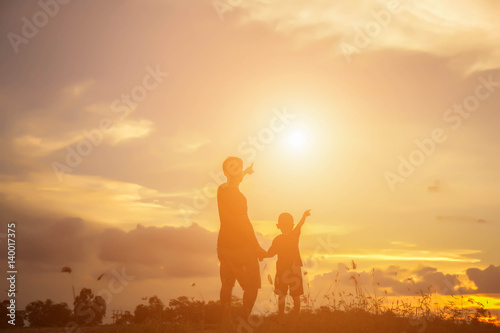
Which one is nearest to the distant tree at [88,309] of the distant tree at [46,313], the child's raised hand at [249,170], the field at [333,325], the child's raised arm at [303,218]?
the field at [333,325]

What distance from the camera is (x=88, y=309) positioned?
954 centimetres

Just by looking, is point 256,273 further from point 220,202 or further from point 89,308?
point 89,308

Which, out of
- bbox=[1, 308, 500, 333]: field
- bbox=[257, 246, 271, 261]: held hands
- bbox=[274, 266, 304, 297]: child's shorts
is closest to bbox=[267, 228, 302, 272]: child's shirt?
bbox=[274, 266, 304, 297]: child's shorts

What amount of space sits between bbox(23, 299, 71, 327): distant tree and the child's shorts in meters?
5.65

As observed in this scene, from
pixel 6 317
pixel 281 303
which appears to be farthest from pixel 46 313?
pixel 281 303

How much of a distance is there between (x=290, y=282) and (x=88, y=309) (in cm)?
568

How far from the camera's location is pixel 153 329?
9.32 m

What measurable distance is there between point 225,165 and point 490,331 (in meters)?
8.78

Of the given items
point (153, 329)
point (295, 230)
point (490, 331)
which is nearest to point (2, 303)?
point (153, 329)

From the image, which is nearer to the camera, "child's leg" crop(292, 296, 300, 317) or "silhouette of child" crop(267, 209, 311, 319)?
"child's leg" crop(292, 296, 300, 317)

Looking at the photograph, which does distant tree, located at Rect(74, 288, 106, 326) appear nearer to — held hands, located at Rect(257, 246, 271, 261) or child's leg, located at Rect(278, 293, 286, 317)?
held hands, located at Rect(257, 246, 271, 261)

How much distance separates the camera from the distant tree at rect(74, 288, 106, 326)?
8.86 meters

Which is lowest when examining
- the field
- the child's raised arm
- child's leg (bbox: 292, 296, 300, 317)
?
the field

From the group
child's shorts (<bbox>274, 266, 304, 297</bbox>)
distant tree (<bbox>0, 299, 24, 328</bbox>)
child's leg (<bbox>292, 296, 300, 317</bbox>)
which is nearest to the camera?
distant tree (<bbox>0, 299, 24, 328</bbox>)
